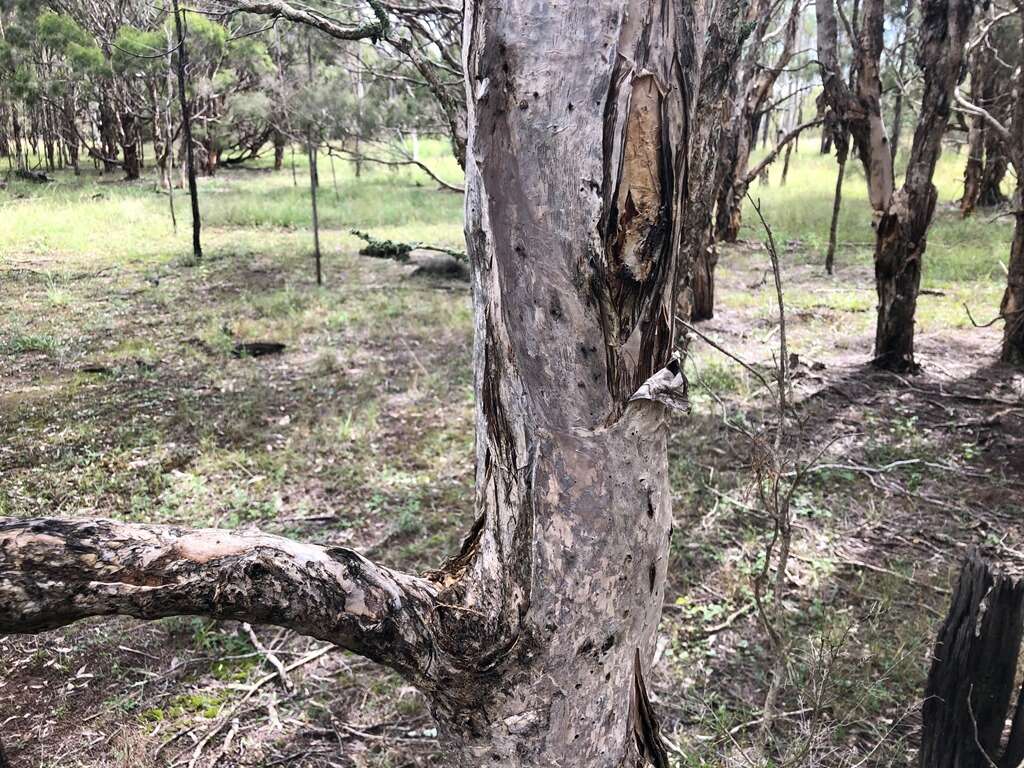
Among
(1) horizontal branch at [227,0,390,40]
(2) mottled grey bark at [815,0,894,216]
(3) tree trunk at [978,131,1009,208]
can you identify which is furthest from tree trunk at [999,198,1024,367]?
(3) tree trunk at [978,131,1009,208]

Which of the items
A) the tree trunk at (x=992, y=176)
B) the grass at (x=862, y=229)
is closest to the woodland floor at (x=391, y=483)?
the grass at (x=862, y=229)

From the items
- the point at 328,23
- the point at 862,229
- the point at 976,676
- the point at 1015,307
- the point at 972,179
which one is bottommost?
the point at 976,676

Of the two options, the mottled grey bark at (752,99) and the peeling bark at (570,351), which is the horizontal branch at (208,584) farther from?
the mottled grey bark at (752,99)

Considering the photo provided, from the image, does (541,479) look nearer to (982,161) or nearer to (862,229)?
(862,229)

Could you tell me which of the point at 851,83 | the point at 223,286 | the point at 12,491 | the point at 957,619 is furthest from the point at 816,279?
the point at 12,491

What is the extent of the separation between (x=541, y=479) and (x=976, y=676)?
1.62m

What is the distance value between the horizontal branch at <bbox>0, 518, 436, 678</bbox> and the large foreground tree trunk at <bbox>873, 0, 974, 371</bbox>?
213 inches

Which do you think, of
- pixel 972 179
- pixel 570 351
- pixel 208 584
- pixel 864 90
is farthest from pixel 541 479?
pixel 972 179

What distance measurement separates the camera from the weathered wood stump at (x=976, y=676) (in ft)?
6.31

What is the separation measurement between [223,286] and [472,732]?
8.71 m

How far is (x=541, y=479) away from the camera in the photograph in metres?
1.14

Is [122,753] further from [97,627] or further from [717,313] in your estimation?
[717,313]

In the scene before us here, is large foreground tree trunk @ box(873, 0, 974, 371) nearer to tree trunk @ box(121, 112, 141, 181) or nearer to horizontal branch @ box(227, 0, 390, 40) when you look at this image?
horizontal branch @ box(227, 0, 390, 40)

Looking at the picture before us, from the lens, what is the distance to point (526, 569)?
117 cm
